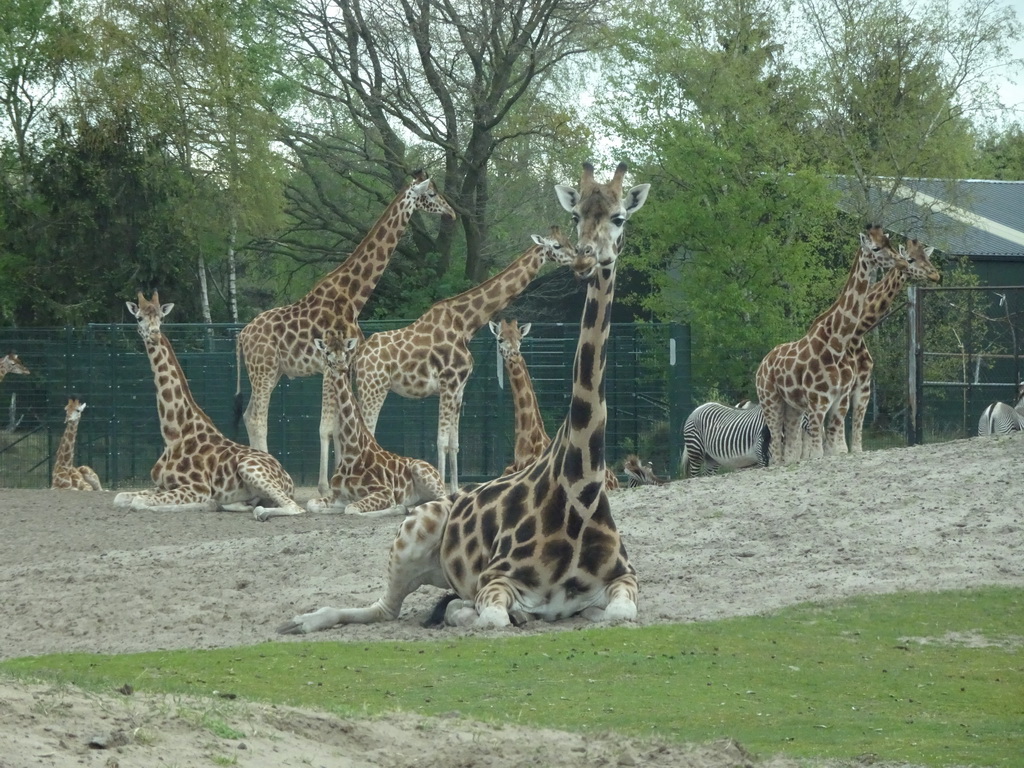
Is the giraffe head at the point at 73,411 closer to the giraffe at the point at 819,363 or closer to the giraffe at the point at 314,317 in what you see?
the giraffe at the point at 314,317

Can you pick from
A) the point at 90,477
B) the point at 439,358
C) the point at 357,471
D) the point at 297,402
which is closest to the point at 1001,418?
the point at 439,358

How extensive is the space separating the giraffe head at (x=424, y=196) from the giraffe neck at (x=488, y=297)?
131 cm

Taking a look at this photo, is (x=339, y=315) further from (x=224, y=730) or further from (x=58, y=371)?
(x=224, y=730)

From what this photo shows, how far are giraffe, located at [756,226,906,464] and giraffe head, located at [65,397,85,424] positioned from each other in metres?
9.79

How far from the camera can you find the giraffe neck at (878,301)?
1625cm

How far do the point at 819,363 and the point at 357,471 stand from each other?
548 cm

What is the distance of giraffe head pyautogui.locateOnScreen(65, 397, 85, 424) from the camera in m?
20.2

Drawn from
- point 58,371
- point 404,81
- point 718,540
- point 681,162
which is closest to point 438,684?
point 718,540

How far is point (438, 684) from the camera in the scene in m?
7.18

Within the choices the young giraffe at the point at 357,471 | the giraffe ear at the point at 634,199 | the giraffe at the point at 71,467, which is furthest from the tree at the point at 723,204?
the giraffe ear at the point at 634,199

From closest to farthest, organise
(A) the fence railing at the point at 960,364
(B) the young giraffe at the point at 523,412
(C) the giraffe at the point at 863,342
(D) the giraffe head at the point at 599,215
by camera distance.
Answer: (D) the giraffe head at the point at 599,215, (B) the young giraffe at the point at 523,412, (C) the giraffe at the point at 863,342, (A) the fence railing at the point at 960,364

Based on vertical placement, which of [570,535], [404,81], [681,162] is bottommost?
[570,535]

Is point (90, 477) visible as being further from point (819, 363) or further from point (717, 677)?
point (717, 677)

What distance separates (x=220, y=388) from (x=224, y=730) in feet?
54.8
